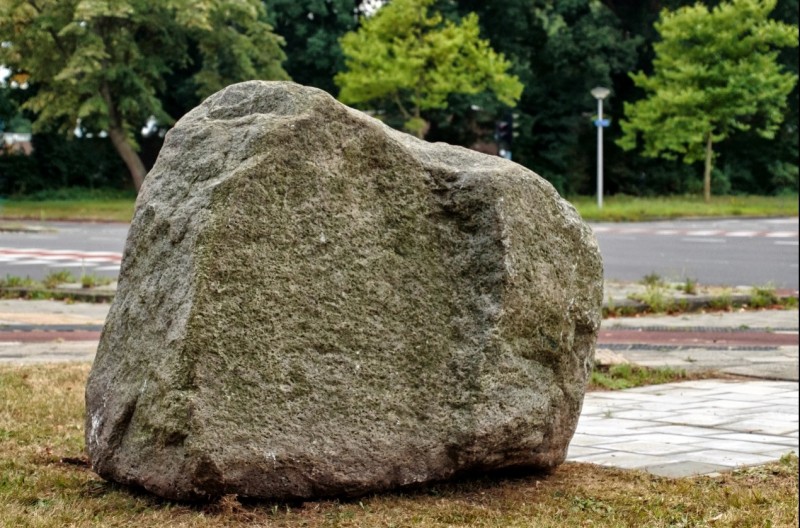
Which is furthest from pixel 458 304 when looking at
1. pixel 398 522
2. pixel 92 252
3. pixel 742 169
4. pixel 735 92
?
pixel 742 169

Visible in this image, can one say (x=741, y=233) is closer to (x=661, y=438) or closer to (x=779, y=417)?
(x=779, y=417)

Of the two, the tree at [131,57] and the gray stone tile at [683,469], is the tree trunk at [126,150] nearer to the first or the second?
the tree at [131,57]

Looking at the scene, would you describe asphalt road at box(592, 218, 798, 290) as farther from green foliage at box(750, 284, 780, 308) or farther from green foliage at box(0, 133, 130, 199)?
green foliage at box(0, 133, 130, 199)

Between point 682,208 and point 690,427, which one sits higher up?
point 690,427

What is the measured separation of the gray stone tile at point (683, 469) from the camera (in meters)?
5.84

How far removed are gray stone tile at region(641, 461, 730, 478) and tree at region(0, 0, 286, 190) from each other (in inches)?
671

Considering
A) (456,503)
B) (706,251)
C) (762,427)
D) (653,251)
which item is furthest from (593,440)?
(706,251)

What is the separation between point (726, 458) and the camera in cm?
629

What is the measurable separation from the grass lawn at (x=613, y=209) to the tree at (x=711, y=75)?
3047 mm

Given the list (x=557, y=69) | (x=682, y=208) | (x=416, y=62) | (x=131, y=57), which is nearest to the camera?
(x=131, y=57)

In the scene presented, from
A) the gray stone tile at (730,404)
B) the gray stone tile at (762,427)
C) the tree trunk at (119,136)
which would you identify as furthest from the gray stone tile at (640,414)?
the tree trunk at (119,136)

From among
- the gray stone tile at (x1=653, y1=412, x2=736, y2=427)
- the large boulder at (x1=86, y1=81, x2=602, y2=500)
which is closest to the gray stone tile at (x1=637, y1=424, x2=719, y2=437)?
the gray stone tile at (x1=653, y1=412, x2=736, y2=427)

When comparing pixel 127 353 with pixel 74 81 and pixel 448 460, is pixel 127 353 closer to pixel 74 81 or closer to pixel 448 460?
pixel 448 460

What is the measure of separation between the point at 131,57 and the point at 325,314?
1146 inches
